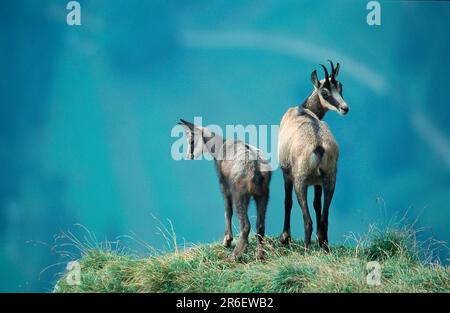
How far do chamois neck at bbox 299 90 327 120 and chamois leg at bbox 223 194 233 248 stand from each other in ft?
6.35

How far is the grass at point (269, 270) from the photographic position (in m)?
8.21

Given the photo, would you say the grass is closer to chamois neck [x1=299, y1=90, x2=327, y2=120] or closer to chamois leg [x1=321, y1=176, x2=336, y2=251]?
chamois leg [x1=321, y1=176, x2=336, y2=251]

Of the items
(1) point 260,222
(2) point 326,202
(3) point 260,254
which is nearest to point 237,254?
(3) point 260,254

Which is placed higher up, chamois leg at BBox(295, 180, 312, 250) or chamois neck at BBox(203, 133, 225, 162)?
chamois neck at BBox(203, 133, 225, 162)

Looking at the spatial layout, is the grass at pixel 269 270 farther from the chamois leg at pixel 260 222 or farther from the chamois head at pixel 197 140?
the chamois head at pixel 197 140

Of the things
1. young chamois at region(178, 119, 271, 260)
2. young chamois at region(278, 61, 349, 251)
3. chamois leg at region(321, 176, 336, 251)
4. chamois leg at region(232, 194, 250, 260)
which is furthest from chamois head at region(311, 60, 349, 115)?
chamois leg at region(232, 194, 250, 260)

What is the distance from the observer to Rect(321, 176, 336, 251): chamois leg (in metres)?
9.41

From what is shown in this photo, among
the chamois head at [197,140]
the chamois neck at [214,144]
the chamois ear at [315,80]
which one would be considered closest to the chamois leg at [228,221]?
the chamois neck at [214,144]

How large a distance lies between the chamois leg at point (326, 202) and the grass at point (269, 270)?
182 millimetres

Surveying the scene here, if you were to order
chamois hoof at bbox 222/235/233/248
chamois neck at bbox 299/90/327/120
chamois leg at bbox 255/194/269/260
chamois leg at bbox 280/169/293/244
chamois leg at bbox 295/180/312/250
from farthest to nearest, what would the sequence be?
chamois neck at bbox 299/90/327/120, chamois leg at bbox 280/169/293/244, chamois hoof at bbox 222/235/233/248, chamois leg at bbox 295/180/312/250, chamois leg at bbox 255/194/269/260

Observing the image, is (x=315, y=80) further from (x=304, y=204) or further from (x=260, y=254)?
(x=260, y=254)

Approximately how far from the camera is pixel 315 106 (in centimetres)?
1053

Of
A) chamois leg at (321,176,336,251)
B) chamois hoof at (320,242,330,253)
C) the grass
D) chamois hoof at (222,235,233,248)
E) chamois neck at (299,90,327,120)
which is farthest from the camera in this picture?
chamois neck at (299,90,327,120)
